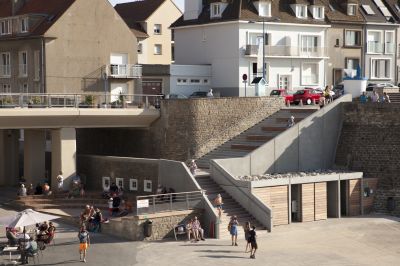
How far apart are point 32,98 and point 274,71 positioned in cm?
2229

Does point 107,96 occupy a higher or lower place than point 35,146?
higher

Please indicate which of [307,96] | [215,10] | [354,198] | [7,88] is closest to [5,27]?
[7,88]

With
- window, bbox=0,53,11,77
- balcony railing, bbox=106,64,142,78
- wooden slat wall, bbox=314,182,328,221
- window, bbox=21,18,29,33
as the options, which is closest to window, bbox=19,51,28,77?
window, bbox=21,18,29,33

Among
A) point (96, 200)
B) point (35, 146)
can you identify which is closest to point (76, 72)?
point (35, 146)

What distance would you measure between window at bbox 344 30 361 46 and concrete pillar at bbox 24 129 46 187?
29892 millimetres

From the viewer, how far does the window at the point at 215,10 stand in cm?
5781

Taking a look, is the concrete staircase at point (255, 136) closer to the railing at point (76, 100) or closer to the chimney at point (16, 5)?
the railing at point (76, 100)

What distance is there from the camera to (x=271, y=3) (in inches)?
2325

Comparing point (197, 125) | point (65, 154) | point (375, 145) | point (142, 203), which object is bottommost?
point (142, 203)

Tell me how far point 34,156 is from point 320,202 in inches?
666

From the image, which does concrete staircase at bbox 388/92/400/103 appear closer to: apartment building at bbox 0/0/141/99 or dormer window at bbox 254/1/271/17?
dormer window at bbox 254/1/271/17

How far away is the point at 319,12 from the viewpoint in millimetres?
61688

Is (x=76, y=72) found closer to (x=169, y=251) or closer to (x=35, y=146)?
(x=35, y=146)

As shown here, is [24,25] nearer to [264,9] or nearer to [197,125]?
[197,125]
